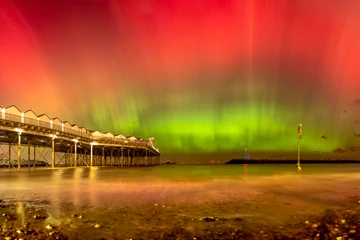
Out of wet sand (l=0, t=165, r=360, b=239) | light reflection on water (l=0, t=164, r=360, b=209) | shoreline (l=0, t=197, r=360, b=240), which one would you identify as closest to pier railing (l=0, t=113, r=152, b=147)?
light reflection on water (l=0, t=164, r=360, b=209)

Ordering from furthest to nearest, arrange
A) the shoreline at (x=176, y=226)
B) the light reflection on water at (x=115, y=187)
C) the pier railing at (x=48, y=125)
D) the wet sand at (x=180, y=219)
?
the pier railing at (x=48, y=125), the light reflection on water at (x=115, y=187), the wet sand at (x=180, y=219), the shoreline at (x=176, y=226)

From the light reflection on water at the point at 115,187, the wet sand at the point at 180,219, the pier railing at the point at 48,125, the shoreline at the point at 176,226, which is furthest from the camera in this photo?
the pier railing at the point at 48,125

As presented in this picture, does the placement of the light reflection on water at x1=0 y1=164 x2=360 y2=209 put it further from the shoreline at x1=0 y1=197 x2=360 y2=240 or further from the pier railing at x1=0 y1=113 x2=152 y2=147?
the pier railing at x1=0 y1=113 x2=152 y2=147

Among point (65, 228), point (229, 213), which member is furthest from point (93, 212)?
point (229, 213)

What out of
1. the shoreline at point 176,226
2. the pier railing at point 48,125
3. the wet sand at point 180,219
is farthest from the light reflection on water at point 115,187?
the pier railing at point 48,125

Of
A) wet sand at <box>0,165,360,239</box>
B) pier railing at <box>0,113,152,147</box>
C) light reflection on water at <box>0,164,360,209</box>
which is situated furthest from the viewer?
pier railing at <box>0,113,152,147</box>

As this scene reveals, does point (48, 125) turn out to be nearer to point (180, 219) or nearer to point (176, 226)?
point (180, 219)

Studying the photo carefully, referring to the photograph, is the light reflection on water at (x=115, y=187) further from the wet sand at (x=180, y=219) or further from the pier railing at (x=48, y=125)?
the pier railing at (x=48, y=125)

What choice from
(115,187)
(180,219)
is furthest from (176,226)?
(115,187)

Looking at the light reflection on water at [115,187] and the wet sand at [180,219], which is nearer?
the wet sand at [180,219]

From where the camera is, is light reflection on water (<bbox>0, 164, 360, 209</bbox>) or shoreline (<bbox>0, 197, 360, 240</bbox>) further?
light reflection on water (<bbox>0, 164, 360, 209</bbox>)

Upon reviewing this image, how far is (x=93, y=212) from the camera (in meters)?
12.6

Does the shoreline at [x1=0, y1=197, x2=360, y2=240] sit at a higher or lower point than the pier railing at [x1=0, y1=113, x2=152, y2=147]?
lower

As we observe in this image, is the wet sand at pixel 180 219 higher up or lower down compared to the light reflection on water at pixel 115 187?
higher up
